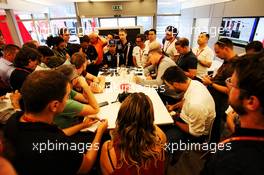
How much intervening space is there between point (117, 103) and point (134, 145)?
3.56 feet

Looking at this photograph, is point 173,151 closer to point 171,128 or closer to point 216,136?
point 171,128

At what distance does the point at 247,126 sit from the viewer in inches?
29.0

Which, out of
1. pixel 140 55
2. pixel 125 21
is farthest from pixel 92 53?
pixel 125 21

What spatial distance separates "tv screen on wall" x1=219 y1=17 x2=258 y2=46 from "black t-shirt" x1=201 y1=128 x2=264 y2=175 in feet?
14.2

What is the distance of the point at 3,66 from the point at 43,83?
2.01 metres

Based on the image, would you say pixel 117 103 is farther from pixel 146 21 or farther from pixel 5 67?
pixel 146 21

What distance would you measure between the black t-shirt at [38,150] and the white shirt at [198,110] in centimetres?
126

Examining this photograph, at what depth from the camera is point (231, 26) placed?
4.74 meters

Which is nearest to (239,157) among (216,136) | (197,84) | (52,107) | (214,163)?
(214,163)

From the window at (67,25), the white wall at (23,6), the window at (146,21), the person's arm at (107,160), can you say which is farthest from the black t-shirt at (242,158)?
the window at (67,25)

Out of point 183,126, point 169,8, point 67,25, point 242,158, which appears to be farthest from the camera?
point 169,8

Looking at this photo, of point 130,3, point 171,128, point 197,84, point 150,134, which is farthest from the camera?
point 130,3

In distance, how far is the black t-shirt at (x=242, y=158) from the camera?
643mm

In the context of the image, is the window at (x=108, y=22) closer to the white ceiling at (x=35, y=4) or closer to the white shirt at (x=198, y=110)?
the white ceiling at (x=35, y=4)
